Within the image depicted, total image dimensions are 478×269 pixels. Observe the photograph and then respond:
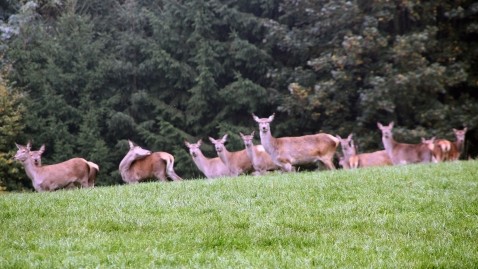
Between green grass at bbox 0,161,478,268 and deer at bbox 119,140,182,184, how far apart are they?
20.3 ft

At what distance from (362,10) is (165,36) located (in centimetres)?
820

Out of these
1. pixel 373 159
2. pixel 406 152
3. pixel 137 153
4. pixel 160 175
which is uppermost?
pixel 137 153

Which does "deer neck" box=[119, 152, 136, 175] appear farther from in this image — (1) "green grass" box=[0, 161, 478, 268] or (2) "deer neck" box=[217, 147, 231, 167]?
(1) "green grass" box=[0, 161, 478, 268]

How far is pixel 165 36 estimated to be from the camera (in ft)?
Answer: 96.5

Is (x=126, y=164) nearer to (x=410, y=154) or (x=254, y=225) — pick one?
(x=410, y=154)

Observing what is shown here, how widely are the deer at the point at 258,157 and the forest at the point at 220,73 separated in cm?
Result: 635

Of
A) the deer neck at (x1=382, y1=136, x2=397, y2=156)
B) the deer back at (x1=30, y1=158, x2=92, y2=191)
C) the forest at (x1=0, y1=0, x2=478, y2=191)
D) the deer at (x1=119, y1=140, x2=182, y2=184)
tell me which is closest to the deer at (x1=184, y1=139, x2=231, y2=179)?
the deer at (x1=119, y1=140, x2=182, y2=184)

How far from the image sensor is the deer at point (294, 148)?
→ 1759 cm

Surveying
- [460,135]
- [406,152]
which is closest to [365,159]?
[406,152]

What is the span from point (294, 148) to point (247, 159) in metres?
1.62

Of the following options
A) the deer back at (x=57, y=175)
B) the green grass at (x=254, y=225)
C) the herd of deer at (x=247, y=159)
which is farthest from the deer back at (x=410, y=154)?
the deer back at (x=57, y=175)

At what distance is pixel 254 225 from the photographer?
807 centimetres

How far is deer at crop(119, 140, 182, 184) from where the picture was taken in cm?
1802

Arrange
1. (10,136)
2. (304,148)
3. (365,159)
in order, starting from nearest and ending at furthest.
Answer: (304,148)
(365,159)
(10,136)
